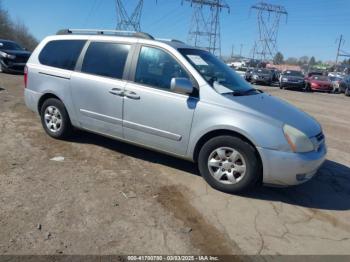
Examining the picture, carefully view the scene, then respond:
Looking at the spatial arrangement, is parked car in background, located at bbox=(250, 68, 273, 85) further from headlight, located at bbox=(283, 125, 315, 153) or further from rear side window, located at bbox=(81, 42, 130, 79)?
headlight, located at bbox=(283, 125, 315, 153)

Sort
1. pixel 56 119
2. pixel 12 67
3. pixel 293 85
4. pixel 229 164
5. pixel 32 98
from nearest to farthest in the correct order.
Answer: pixel 229 164 → pixel 56 119 → pixel 32 98 → pixel 12 67 → pixel 293 85

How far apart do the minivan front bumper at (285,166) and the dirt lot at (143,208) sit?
1.13 ft

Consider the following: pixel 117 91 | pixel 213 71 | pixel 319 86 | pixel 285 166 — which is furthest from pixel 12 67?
pixel 319 86

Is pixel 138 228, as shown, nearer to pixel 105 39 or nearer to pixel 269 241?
pixel 269 241

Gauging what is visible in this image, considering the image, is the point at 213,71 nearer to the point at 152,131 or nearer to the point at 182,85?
the point at 182,85

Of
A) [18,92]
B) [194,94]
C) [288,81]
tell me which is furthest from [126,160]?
[288,81]

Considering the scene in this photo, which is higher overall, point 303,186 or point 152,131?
point 152,131

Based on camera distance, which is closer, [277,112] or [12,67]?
[277,112]

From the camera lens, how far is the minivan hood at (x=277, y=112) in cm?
455

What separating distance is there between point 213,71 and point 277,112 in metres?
1.15

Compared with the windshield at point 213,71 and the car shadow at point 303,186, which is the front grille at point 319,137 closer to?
the car shadow at point 303,186

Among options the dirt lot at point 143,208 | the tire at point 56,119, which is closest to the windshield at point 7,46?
the tire at point 56,119

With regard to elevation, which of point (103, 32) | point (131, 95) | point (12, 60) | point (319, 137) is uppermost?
point (103, 32)

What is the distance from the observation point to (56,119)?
630cm
